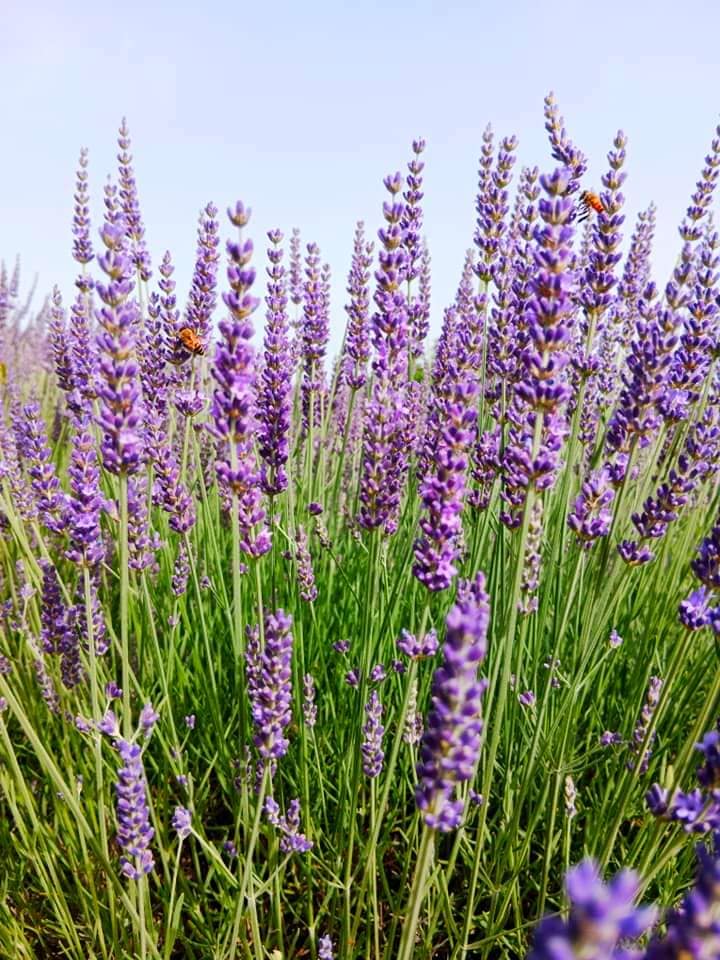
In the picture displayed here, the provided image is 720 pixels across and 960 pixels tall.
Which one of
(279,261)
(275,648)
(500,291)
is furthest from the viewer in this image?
(279,261)

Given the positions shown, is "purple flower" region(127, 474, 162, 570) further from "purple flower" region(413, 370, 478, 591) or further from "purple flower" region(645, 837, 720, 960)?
"purple flower" region(645, 837, 720, 960)

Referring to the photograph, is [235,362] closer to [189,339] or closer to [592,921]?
[592,921]

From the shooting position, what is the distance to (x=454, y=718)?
99 centimetres

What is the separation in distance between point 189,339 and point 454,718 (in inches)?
82.7

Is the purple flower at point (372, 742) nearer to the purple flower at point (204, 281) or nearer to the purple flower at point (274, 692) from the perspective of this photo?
the purple flower at point (274, 692)

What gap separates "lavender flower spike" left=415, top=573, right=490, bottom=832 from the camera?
96cm

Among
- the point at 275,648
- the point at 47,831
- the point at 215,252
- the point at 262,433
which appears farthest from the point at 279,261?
the point at 47,831

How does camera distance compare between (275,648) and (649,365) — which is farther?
(649,365)

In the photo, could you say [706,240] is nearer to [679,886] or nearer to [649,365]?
[649,365]

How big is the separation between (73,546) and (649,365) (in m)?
1.63

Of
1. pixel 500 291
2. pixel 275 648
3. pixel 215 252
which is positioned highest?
pixel 215 252

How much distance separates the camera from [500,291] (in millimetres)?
2719

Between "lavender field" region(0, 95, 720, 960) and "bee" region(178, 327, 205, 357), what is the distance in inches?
0.6

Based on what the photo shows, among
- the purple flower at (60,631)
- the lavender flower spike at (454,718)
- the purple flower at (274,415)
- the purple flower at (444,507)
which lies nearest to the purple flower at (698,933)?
the lavender flower spike at (454,718)
